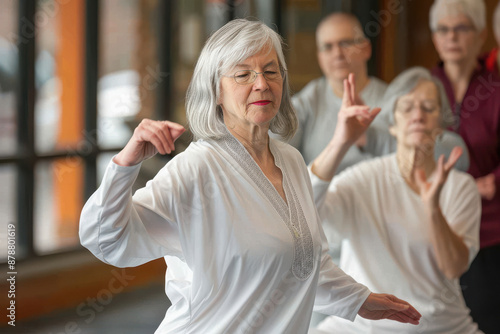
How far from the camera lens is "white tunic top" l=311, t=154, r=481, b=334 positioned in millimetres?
2084

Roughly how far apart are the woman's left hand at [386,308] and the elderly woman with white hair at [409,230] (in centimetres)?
51

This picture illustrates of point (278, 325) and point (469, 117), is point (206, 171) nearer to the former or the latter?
point (278, 325)

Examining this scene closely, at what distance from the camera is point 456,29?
313 cm

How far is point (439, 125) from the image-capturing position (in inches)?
93.9

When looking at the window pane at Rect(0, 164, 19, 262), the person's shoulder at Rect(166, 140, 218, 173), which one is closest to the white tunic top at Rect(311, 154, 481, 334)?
the person's shoulder at Rect(166, 140, 218, 173)

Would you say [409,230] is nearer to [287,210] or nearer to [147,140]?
[287,210]

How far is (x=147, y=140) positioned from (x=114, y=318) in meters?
2.07

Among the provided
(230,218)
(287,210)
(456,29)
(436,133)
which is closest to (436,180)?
→ (436,133)

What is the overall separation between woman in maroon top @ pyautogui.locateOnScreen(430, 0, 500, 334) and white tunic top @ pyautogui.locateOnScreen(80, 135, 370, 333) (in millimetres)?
1883

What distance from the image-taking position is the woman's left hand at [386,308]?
1.48 m

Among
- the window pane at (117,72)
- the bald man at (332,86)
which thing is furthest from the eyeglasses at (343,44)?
the window pane at (117,72)

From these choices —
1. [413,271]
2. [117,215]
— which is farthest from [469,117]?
[117,215]

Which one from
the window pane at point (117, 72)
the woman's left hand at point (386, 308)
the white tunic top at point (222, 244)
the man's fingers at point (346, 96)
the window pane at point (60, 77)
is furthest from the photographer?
the window pane at point (117, 72)

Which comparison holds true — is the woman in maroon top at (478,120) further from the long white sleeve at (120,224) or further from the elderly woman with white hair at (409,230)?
the long white sleeve at (120,224)
